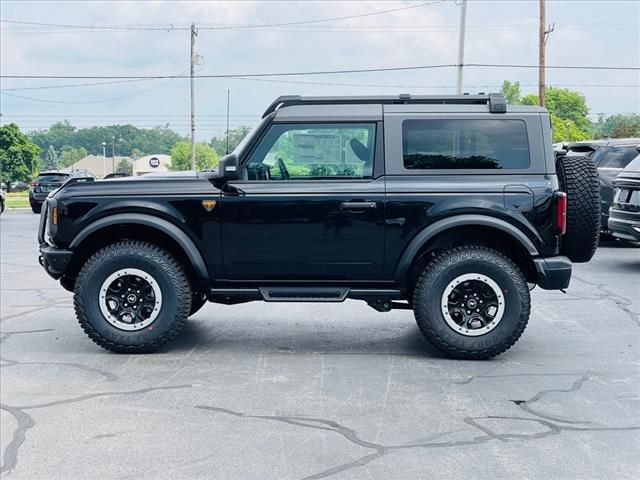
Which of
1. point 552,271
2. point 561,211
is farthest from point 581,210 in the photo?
point 552,271

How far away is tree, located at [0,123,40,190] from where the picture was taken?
85250 millimetres

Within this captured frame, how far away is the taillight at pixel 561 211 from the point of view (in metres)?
6.00

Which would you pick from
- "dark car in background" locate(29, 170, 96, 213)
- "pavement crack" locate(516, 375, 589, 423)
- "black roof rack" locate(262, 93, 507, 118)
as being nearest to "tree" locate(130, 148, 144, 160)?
"dark car in background" locate(29, 170, 96, 213)

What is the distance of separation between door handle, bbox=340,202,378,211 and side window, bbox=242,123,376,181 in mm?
245

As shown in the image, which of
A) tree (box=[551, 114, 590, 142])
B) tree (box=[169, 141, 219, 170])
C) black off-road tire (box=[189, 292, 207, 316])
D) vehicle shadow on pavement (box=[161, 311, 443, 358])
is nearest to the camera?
vehicle shadow on pavement (box=[161, 311, 443, 358])

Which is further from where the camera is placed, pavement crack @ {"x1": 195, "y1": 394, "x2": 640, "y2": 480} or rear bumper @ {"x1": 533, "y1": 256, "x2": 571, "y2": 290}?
rear bumper @ {"x1": 533, "y1": 256, "x2": 571, "y2": 290}

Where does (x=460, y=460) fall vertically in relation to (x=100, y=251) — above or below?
below

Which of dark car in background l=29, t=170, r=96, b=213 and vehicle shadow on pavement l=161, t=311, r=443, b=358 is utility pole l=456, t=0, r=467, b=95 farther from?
vehicle shadow on pavement l=161, t=311, r=443, b=358

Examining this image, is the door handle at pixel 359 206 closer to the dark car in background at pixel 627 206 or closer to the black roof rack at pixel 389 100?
the black roof rack at pixel 389 100

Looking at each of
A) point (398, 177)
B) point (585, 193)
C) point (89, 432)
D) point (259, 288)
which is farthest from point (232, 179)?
point (585, 193)

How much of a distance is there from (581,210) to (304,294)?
2382 mm

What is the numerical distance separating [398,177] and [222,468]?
3.02m

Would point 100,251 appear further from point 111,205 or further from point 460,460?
point 460,460

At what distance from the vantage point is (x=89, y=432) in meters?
4.50
